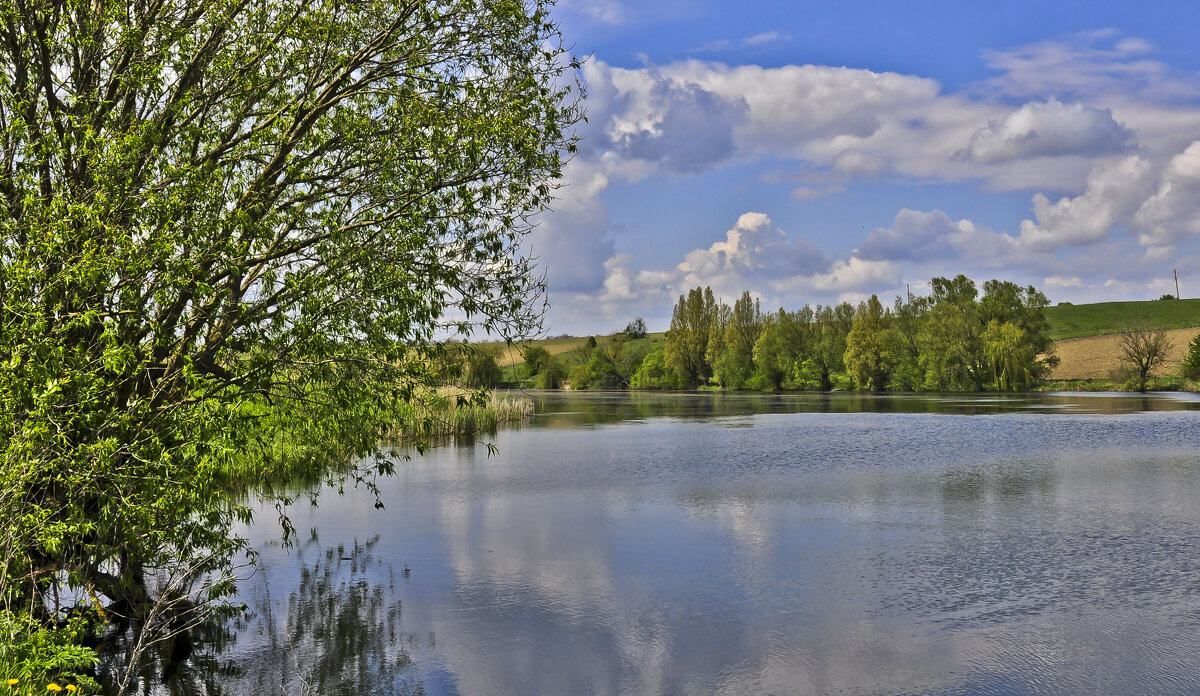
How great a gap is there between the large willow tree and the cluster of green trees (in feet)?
222

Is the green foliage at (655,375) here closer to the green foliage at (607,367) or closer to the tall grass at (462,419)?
the green foliage at (607,367)

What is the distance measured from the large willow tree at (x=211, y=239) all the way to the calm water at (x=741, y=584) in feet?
7.18

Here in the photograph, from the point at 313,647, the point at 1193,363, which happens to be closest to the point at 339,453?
the point at 313,647

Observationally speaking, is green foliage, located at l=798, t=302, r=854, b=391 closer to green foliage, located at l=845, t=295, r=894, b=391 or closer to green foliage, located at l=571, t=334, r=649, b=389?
green foliage, located at l=845, t=295, r=894, b=391

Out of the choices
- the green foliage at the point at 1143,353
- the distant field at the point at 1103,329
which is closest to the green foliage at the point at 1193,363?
the green foliage at the point at 1143,353

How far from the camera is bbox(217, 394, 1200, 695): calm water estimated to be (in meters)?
7.17

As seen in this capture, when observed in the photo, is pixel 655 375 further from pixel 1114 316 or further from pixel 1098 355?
pixel 1114 316

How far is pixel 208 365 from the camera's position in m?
7.54

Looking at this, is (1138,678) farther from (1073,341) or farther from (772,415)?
(1073,341)

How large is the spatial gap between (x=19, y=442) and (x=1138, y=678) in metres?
8.60

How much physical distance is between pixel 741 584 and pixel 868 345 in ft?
237

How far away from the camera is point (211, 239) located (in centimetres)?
707

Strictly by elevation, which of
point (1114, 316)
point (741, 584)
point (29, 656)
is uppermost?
point (1114, 316)

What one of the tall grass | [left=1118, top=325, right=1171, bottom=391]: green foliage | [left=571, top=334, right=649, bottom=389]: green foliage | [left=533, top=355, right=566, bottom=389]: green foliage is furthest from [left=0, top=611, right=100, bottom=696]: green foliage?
[left=571, top=334, right=649, bottom=389]: green foliage
